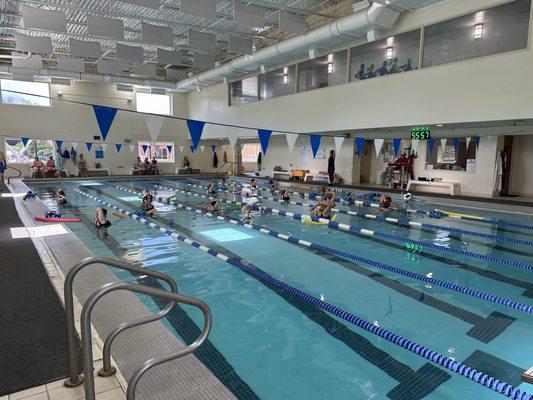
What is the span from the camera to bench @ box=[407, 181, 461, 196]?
11977 millimetres

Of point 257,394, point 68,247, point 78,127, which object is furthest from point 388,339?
point 78,127

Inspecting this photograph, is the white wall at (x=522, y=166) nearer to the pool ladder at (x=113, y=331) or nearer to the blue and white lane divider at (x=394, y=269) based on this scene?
the blue and white lane divider at (x=394, y=269)

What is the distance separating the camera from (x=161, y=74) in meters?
19.9

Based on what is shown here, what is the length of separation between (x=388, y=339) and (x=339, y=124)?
34.9ft

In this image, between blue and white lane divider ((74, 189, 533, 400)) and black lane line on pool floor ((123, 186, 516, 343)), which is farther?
black lane line on pool floor ((123, 186, 516, 343))

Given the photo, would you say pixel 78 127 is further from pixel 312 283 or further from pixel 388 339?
pixel 388 339

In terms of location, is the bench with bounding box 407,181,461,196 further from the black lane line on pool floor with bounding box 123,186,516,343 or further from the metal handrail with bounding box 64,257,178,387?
the metal handrail with bounding box 64,257,178,387

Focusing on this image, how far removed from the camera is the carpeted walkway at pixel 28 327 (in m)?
1.89

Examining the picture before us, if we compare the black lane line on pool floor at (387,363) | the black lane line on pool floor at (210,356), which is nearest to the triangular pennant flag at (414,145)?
the black lane line on pool floor at (387,363)

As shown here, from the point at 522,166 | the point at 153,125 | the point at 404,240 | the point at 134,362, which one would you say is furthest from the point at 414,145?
the point at 134,362

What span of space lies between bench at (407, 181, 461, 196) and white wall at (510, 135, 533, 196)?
1.81 meters

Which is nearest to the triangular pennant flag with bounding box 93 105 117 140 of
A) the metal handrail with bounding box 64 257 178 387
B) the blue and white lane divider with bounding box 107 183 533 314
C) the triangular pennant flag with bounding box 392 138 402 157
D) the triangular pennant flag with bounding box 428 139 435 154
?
the blue and white lane divider with bounding box 107 183 533 314

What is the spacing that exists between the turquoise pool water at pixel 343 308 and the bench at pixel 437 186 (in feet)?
19.5

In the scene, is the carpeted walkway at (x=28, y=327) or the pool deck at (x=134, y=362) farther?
the carpeted walkway at (x=28, y=327)
